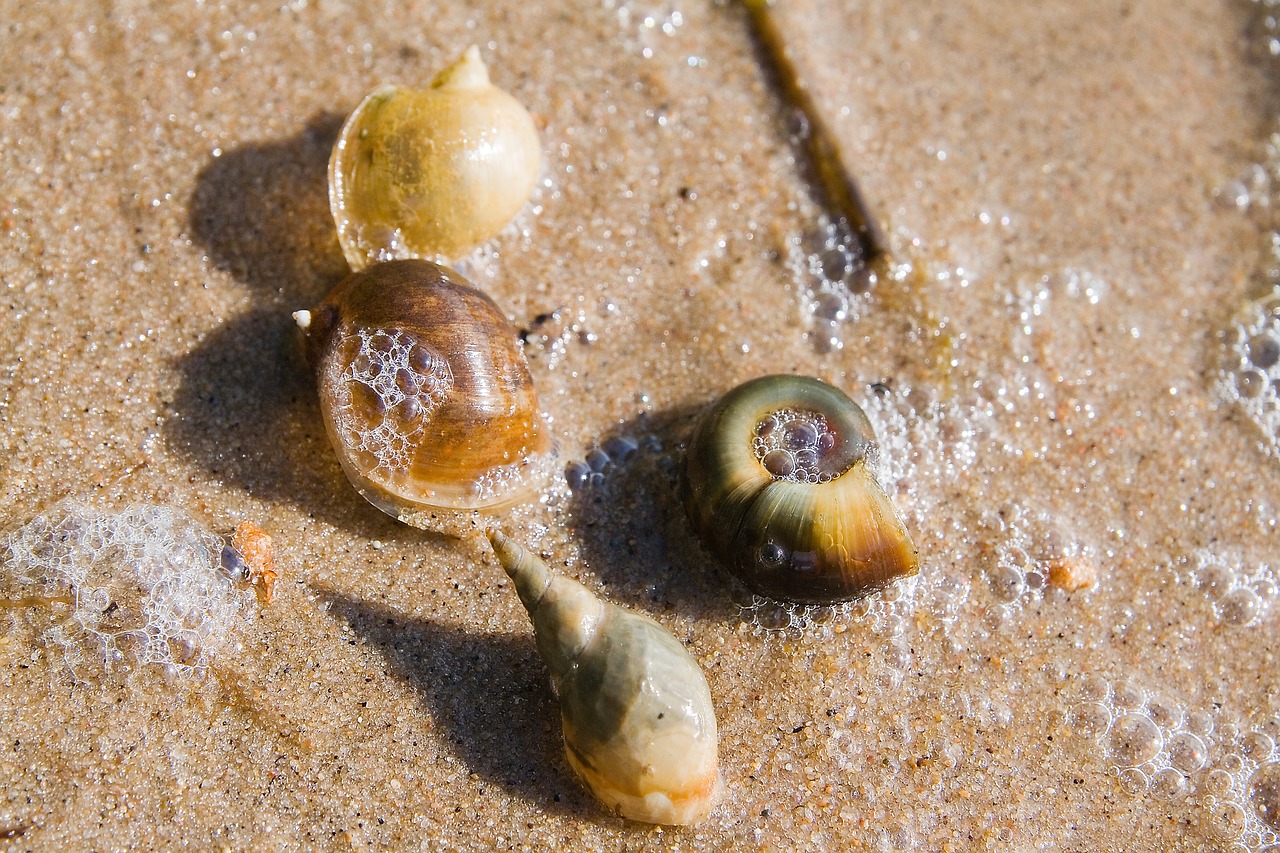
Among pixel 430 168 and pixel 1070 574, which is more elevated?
pixel 430 168

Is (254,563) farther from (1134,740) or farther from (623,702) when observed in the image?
(1134,740)

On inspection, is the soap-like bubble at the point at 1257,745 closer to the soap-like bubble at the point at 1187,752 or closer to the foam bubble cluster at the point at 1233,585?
the soap-like bubble at the point at 1187,752

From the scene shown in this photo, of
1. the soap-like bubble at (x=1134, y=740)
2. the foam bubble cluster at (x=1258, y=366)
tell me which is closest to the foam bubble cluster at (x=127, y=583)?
the soap-like bubble at (x=1134, y=740)

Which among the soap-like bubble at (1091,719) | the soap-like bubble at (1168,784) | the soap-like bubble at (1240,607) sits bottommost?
the soap-like bubble at (1168,784)

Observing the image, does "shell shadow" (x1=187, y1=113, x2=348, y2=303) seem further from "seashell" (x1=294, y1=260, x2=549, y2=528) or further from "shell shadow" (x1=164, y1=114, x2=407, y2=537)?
"seashell" (x1=294, y1=260, x2=549, y2=528)

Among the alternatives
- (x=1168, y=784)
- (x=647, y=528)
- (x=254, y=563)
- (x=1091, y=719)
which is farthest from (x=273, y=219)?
(x=1168, y=784)

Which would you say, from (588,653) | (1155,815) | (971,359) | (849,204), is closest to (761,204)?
(849,204)
